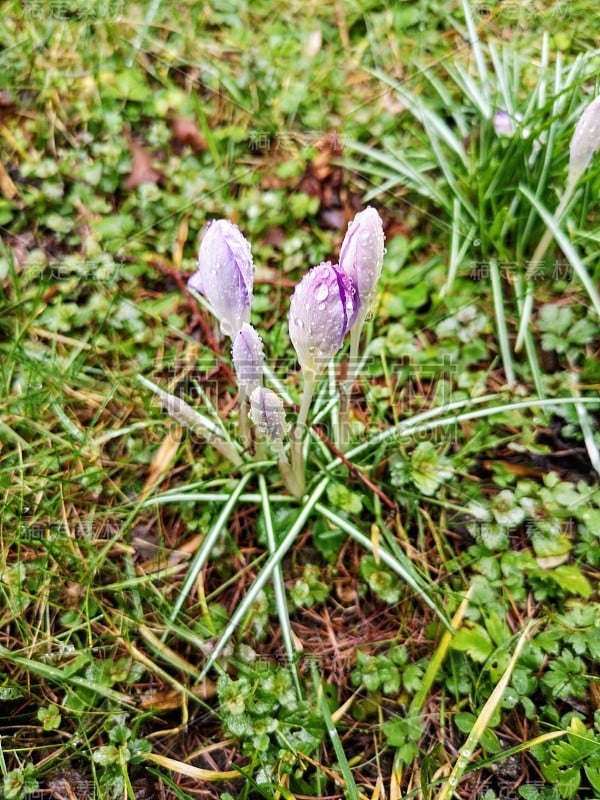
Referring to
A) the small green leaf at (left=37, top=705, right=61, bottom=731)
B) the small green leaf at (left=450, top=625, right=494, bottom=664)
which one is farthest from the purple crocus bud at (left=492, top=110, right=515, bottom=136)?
Answer: the small green leaf at (left=37, top=705, right=61, bottom=731)

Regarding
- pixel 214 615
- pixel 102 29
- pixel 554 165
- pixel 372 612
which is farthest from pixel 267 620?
pixel 102 29

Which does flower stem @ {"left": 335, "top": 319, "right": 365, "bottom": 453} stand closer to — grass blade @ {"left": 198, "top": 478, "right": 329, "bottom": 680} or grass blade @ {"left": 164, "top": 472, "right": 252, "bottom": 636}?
grass blade @ {"left": 198, "top": 478, "right": 329, "bottom": 680}

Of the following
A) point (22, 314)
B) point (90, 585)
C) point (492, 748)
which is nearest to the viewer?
point (492, 748)

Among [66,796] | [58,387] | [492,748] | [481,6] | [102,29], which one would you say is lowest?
[66,796]

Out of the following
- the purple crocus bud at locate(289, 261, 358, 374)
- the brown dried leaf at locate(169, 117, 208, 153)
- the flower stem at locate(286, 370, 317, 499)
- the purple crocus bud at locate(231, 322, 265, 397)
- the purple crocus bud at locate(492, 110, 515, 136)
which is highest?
the purple crocus bud at locate(492, 110, 515, 136)

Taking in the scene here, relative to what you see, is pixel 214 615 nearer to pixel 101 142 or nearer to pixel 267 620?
pixel 267 620

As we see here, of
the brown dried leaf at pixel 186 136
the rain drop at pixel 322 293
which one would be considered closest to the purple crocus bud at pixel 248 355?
the rain drop at pixel 322 293

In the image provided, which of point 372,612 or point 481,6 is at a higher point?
point 481,6

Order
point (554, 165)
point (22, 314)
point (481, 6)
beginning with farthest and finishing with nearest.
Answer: point (481, 6) → point (22, 314) → point (554, 165)

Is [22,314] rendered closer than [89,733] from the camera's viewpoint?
No
